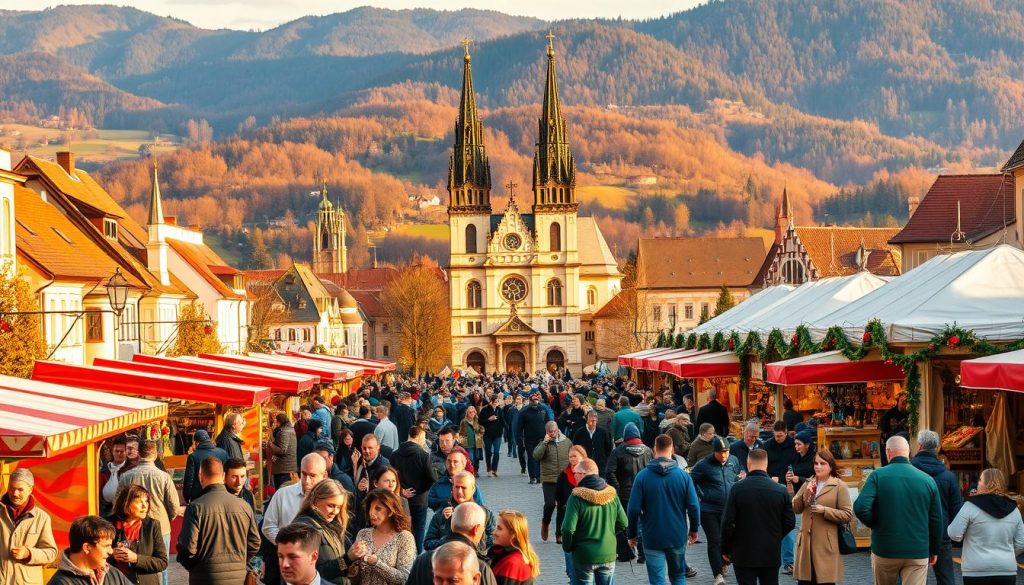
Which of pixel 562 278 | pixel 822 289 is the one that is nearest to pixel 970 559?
pixel 822 289

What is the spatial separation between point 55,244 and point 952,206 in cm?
3573

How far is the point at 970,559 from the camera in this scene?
10547 millimetres

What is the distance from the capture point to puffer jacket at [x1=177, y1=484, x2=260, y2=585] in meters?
9.58

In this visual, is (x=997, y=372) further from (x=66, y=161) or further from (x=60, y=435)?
(x=66, y=161)

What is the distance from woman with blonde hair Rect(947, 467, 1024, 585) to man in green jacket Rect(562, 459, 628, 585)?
2.47 meters

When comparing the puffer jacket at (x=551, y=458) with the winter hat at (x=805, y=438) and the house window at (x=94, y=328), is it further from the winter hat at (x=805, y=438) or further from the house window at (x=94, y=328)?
the house window at (x=94, y=328)

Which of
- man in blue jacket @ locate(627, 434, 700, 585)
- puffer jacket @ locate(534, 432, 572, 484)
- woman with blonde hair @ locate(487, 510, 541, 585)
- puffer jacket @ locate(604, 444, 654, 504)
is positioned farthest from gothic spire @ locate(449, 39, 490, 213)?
woman with blonde hair @ locate(487, 510, 541, 585)

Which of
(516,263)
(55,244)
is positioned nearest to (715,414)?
(55,244)

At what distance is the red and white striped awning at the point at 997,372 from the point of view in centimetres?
Result: 1390

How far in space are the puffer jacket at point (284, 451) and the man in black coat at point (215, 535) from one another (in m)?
9.50

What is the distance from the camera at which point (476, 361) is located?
122188 mm

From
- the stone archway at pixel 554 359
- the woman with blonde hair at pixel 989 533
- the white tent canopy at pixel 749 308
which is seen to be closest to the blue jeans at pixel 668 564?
the woman with blonde hair at pixel 989 533

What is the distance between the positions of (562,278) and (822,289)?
94257mm

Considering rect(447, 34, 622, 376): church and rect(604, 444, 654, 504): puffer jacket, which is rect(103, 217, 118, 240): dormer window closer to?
rect(604, 444, 654, 504): puffer jacket
